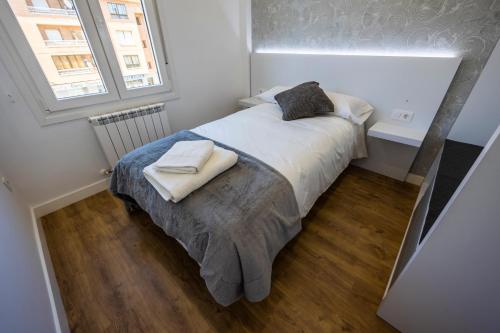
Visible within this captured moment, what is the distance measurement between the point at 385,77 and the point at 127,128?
2589 mm

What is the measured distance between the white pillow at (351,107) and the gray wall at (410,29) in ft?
1.70

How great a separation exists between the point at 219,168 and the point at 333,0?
2119mm

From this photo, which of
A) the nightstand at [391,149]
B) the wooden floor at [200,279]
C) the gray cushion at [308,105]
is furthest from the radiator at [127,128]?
the nightstand at [391,149]

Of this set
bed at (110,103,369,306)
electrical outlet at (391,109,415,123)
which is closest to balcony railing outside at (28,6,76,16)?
bed at (110,103,369,306)

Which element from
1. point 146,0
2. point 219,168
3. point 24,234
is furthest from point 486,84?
point 24,234

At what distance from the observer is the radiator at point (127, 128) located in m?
1.86

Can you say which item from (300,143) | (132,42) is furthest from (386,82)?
(132,42)

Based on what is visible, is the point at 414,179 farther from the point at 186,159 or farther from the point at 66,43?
the point at 66,43

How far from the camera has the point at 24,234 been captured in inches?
49.1

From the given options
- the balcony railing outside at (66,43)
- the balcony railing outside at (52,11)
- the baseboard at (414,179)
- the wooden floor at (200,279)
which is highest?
the balcony railing outside at (52,11)

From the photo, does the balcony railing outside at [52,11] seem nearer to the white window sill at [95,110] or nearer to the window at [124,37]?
the window at [124,37]

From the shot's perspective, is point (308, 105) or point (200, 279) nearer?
point (200, 279)

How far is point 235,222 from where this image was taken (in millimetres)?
947

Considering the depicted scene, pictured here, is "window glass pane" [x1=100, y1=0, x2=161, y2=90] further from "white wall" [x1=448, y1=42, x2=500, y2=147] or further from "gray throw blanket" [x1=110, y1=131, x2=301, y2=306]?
"white wall" [x1=448, y1=42, x2=500, y2=147]
